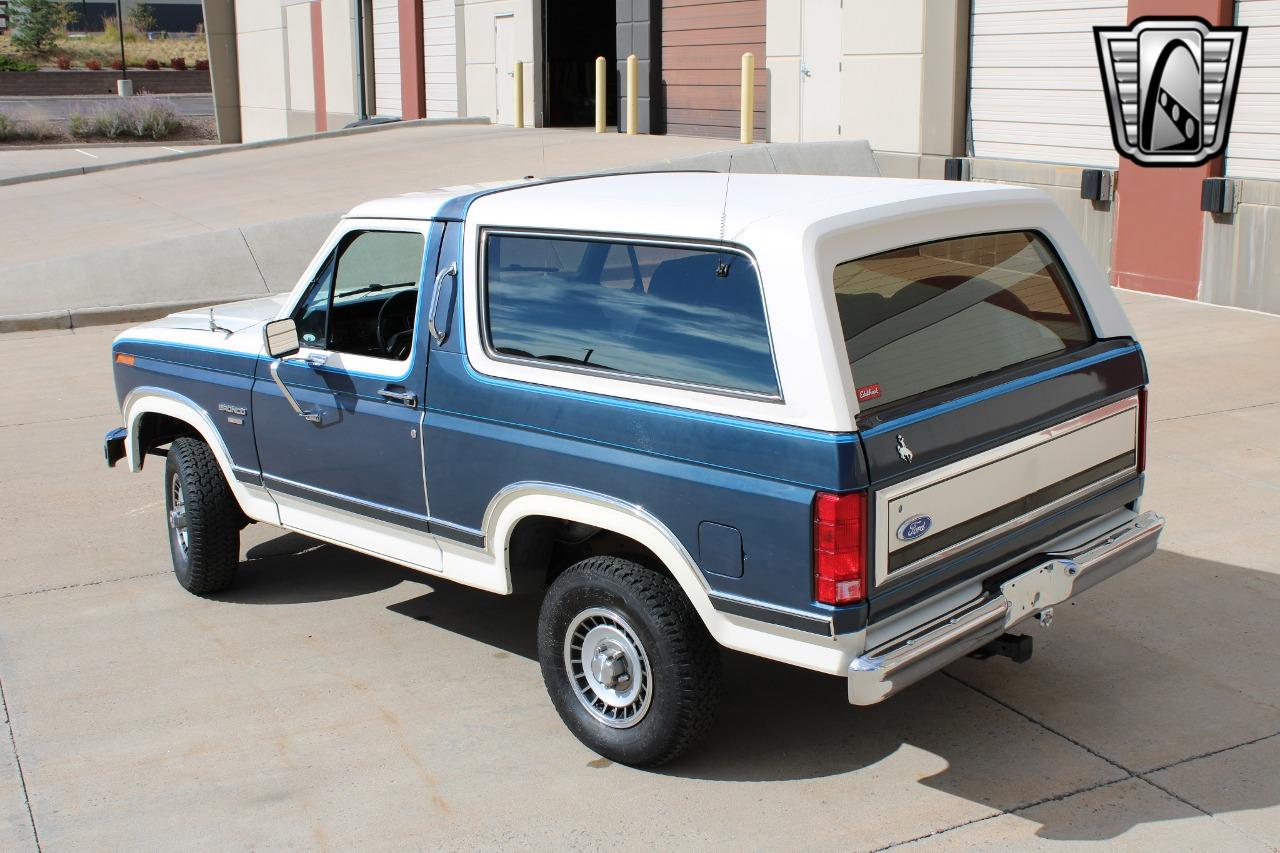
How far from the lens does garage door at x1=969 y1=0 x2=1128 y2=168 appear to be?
1402 cm

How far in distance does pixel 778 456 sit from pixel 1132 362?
1.77m

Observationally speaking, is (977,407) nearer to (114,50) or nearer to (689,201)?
(689,201)

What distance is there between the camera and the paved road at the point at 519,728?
4270mm

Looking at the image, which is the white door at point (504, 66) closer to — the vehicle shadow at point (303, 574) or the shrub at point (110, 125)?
the vehicle shadow at point (303, 574)

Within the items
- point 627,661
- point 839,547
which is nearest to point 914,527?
point 839,547

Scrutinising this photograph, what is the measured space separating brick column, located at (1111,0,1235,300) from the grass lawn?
68.6m

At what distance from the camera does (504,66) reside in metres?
26.3

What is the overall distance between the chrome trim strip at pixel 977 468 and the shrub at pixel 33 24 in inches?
3312

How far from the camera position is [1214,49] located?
1263cm

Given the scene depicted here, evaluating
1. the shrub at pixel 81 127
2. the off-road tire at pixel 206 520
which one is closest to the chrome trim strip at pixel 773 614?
the off-road tire at pixel 206 520

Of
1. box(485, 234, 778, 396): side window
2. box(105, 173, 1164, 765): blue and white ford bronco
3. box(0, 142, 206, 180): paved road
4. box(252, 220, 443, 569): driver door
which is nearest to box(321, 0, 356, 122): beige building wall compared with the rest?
box(0, 142, 206, 180): paved road

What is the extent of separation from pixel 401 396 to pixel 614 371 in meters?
1.01

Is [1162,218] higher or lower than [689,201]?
lower

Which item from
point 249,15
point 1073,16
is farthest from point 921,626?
point 249,15
